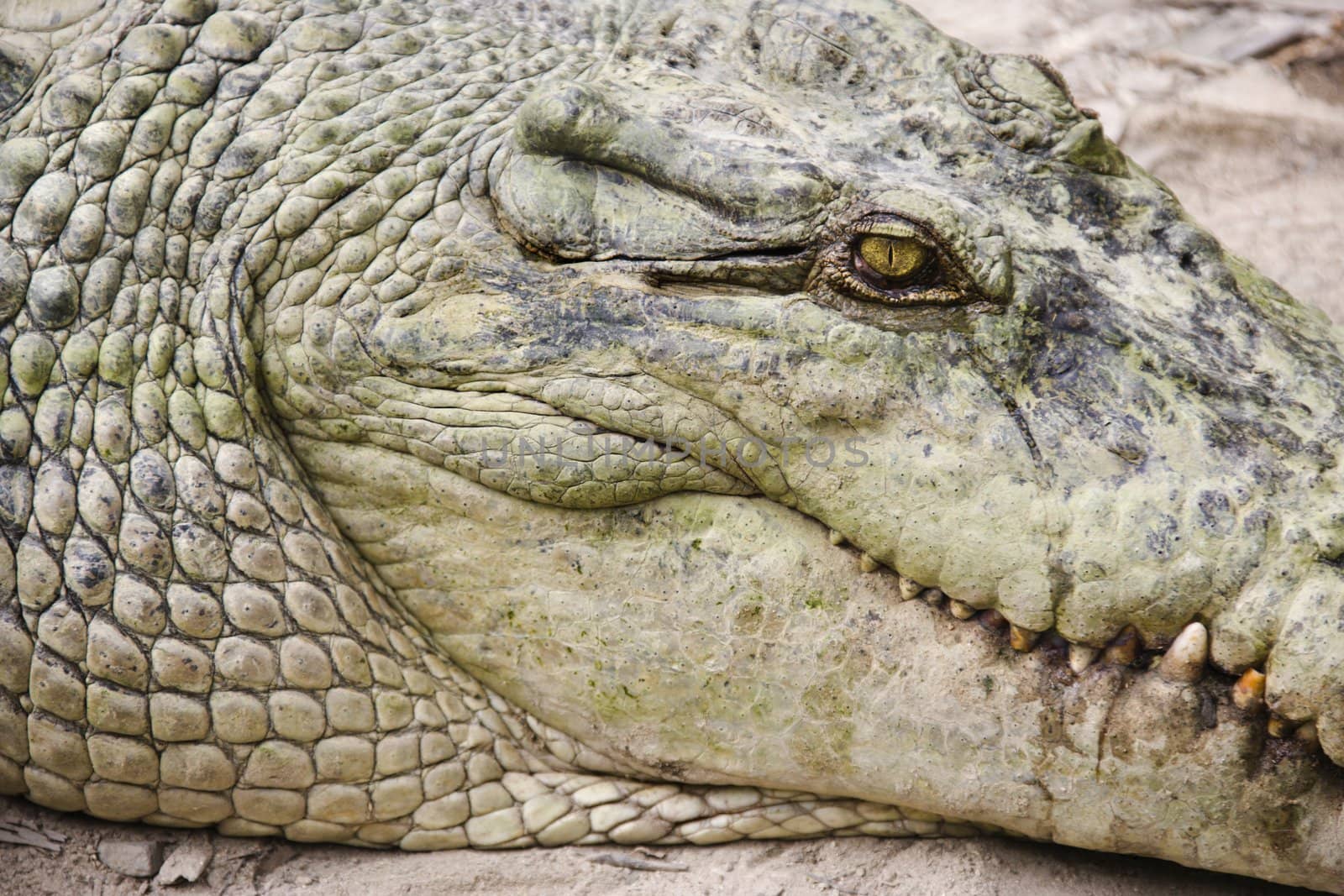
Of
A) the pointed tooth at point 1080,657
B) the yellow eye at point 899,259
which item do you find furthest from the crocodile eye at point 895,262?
the pointed tooth at point 1080,657

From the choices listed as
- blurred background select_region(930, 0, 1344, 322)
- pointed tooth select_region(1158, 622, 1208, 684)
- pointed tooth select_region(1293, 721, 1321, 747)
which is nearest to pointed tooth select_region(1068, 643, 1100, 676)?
pointed tooth select_region(1158, 622, 1208, 684)

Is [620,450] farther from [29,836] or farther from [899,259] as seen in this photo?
[29,836]

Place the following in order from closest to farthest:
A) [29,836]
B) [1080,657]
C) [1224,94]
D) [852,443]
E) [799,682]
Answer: [1080,657], [852,443], [799,682], [29,836], [1224,94]

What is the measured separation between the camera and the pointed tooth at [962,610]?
248 cm

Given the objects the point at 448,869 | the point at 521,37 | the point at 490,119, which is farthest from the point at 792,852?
the point at 521,37

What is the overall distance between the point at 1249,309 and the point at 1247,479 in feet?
1.73

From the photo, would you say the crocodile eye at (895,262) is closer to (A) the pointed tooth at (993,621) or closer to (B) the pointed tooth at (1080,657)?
(A) the pointed tooth at (993,621)

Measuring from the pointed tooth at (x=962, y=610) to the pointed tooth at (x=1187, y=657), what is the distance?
0.35 m

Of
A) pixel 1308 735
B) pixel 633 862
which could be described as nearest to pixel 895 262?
pixel 1308 735

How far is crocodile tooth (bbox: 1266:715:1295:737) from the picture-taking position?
2.28 metres

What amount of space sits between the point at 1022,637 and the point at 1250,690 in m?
0.40

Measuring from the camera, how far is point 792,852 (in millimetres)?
2838

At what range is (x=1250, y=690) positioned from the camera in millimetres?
2277

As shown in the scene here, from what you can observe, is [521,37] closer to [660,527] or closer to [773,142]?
[773,142]
